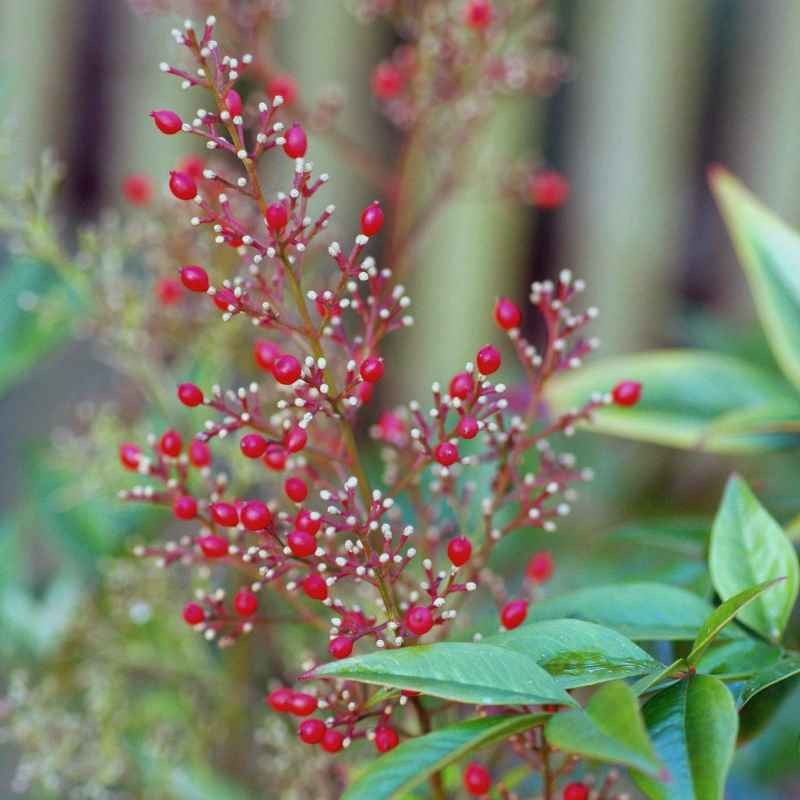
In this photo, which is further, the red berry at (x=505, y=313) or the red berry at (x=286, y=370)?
the red berry at (x=505, y=313)

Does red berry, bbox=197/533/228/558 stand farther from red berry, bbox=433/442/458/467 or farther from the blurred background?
the blurred background

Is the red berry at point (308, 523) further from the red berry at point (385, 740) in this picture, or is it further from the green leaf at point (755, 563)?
the green leaf at point (755, 563)

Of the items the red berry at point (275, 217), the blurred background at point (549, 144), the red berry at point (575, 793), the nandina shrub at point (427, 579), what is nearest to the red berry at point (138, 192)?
the nandina shrub at point (427, 579)

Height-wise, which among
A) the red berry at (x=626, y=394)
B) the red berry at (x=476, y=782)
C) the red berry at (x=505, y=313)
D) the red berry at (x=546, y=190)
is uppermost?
the red berry at (x=505, y=313)

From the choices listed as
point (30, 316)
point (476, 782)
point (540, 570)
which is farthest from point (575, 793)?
point (30, 316)

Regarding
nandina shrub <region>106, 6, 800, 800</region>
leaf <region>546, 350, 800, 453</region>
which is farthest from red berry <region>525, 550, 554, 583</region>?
leaf <region>546, 350, 800, 453</region>

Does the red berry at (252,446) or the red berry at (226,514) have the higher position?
the red berry at (252,446)
